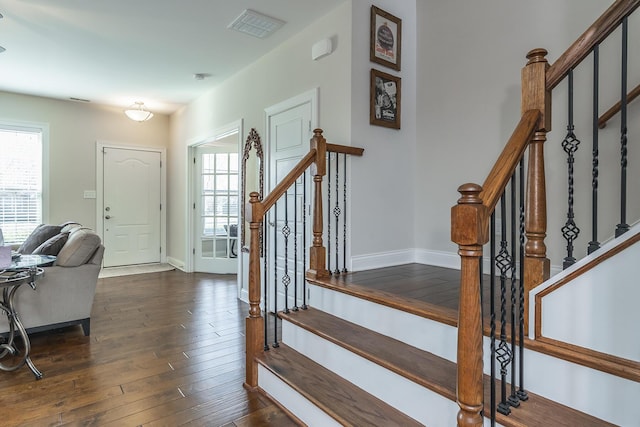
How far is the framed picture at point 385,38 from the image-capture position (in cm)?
297

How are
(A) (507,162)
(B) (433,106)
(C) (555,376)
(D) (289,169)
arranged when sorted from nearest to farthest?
1. (A) (507,162)
2. (C) (555,376)
3. (B) (433,106)
4. (D) (289,169)

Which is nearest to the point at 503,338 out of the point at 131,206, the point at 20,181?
the point at 131,206

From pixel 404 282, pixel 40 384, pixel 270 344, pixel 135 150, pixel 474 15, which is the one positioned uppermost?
pixel 474 15

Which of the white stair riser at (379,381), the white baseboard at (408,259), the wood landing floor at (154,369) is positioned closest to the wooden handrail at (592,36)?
the wood landing floor at (154,369)

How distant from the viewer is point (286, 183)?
238cm

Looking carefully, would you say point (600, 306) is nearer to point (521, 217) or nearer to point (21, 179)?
point (521, 217)

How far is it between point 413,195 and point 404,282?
3.59 feet

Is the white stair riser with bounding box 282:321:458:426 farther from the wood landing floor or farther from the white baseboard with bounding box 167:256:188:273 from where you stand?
the white baseboard with bounding box 167:256:188:273

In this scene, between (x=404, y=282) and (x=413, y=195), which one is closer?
(x=404, y=282)

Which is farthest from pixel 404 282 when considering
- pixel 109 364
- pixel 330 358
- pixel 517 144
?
pixel 109 364

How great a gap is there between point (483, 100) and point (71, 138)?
6.01m

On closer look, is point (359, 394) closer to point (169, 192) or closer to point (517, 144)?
point (517, 144)

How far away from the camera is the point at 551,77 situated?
1.36 metres

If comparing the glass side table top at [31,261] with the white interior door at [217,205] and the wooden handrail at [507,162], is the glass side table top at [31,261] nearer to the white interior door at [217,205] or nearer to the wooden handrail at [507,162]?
the white interior door at [217,205]
